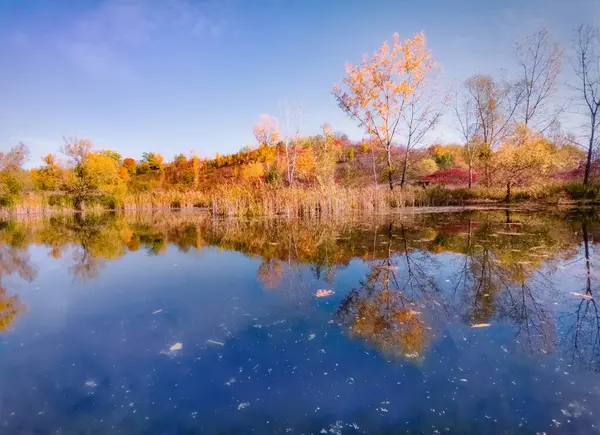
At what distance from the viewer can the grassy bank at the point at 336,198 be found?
13820 mm

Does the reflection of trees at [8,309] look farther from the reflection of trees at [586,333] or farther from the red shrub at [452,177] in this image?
the red shrub at [452,177]

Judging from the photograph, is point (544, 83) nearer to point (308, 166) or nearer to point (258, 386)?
point (308, 166)

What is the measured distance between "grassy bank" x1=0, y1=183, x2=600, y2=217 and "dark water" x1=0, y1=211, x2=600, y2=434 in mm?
8265

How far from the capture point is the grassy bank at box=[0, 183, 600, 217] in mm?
13820

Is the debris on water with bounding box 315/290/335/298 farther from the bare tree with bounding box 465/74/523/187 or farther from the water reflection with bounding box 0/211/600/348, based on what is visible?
the bare tree with bounding box 465/74/523/187

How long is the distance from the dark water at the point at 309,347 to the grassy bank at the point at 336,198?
8265mm

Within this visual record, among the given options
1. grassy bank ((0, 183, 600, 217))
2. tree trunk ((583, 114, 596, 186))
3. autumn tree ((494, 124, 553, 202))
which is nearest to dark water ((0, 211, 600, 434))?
grassy bank ((0, 183, 600, 217))

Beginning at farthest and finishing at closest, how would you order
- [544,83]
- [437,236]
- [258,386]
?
[544,83] → [437,236] → [258,386]

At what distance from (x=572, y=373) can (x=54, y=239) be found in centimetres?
1164

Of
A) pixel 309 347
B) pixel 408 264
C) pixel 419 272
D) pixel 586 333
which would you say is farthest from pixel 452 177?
pixel 309 347

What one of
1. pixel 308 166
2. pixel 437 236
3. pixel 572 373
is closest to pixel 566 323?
pixel 572 373

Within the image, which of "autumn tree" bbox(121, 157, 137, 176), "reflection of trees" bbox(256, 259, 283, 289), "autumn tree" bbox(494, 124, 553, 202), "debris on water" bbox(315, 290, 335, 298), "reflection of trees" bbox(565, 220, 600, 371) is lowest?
"reflection of trees" bbox(565, 220, 600, 371)

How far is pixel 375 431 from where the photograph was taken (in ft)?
5.68

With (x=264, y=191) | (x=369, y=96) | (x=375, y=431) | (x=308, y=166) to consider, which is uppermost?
(x=369, y=96)
